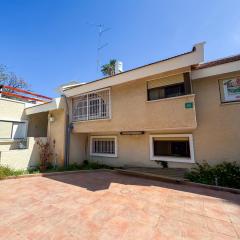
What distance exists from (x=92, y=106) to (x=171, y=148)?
6.62 metres

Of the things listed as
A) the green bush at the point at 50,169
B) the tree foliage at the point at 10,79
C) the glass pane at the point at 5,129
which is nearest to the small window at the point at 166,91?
the green bush at the point at 50,169

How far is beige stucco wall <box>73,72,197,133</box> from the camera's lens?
8.43 metres

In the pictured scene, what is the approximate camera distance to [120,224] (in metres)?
4.23

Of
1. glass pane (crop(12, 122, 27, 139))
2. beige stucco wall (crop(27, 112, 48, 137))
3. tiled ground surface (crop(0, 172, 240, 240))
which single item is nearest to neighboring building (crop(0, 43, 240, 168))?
beige stucco wall (crop(27, 112, 48, 137))

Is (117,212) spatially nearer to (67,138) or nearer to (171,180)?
(171,180)

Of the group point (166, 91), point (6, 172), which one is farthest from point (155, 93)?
point (6, 172)

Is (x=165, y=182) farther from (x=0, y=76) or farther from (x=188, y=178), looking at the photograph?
(x=0, y=76)

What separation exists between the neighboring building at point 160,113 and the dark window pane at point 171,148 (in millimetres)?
61

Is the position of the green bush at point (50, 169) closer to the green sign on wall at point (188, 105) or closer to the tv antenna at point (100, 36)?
the green sign on wall at point (188, 105)

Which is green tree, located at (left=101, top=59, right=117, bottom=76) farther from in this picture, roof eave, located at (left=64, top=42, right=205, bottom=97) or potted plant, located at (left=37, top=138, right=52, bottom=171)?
potted plant, located at (left=37, top=138, right=52, bottom=171)

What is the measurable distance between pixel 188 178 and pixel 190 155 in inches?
64.6

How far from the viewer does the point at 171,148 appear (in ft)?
34.6

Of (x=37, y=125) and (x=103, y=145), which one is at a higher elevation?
(x=37, y=125)

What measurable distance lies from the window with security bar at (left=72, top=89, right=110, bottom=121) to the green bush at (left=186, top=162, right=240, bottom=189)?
6.67m
